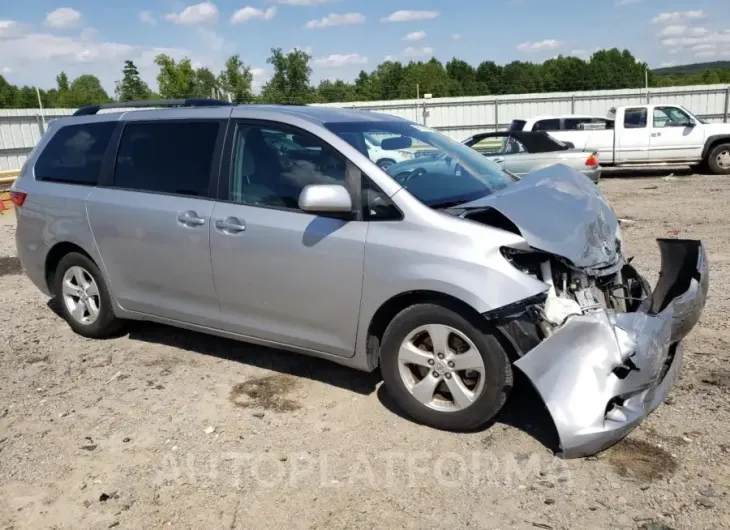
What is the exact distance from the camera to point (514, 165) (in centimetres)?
1262

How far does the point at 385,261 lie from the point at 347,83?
57.4 metres

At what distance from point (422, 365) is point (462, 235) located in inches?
30.7

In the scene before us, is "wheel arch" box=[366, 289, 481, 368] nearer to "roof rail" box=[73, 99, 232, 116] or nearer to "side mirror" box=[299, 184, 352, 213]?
"side mirror" box=[299, 184, 352, 213]

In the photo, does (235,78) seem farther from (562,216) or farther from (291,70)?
(562,216)

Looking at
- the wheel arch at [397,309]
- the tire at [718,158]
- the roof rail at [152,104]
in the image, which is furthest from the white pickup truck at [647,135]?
the wheel arch at [397,309]

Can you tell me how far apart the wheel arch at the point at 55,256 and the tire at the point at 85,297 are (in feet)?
0.14

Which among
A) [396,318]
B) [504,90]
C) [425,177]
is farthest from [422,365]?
[504,90]

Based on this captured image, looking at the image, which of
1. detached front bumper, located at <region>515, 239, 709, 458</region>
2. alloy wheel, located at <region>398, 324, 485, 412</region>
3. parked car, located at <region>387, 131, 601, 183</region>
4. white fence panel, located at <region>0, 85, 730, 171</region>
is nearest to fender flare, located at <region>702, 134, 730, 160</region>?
parked car, located at <region>387, 131, 601, 183</region>

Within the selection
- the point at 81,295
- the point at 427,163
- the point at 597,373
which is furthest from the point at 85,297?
the point at 597,373

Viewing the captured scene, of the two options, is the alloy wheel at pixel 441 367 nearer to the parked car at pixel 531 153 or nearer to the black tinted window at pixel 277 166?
the black tinted window at pixel 277 166

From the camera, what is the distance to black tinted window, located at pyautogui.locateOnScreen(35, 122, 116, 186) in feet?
16.8

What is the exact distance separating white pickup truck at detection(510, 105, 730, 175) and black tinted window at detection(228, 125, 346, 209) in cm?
1335

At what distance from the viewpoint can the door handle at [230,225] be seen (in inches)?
163

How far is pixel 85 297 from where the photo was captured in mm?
5398
